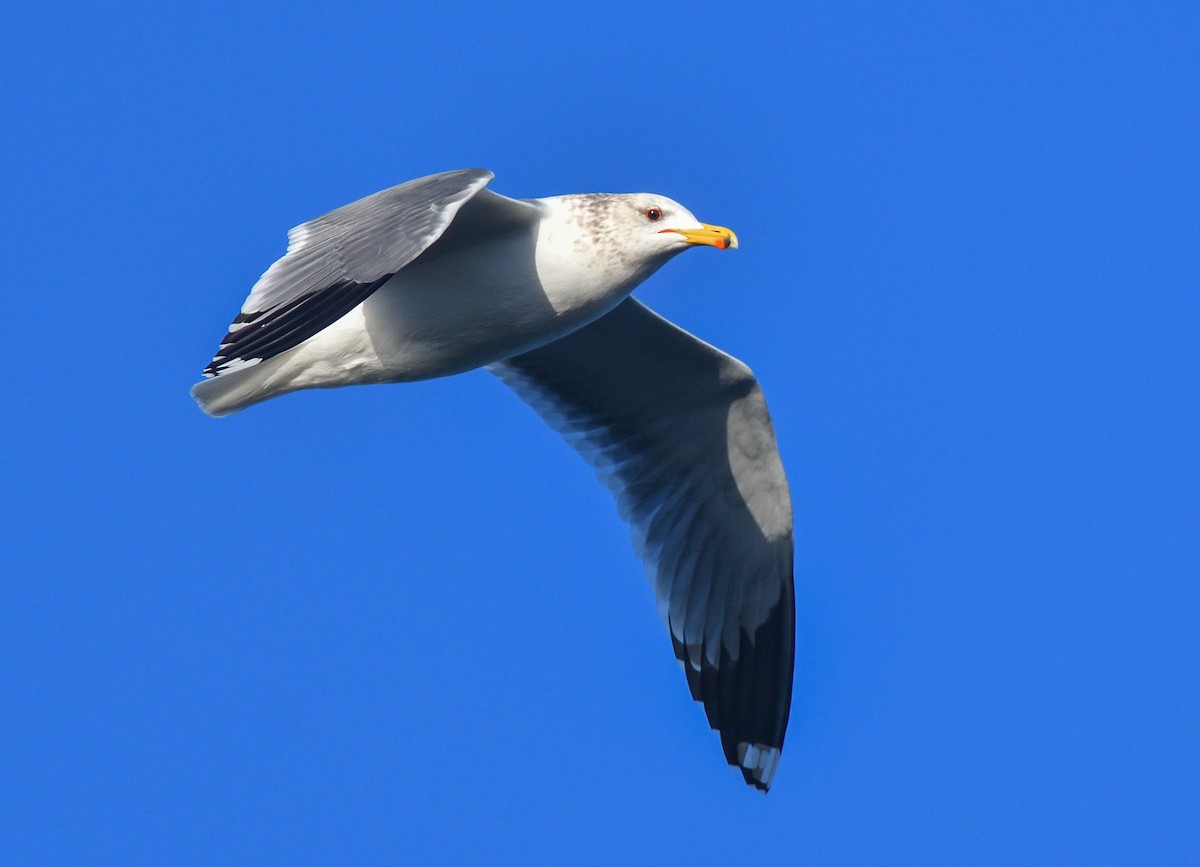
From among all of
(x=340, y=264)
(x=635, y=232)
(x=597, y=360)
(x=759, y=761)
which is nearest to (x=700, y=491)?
(x=597, y=360)

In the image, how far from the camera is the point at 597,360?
10086mm

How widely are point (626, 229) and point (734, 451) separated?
236 centimetres

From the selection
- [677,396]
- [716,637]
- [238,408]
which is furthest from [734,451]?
[238,408]

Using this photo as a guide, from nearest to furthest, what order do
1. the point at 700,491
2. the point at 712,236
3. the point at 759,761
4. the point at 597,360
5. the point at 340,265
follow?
the point at 340,265, the point at 712,236, the point at 597,360, the point at 700,491, the point at 759,761

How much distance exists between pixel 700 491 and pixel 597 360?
102 centimetres

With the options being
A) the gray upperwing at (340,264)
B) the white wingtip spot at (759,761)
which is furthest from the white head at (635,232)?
the white wingtip spot at (759,761)

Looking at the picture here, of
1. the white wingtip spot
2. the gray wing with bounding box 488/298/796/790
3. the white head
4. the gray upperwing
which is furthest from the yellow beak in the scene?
the white wingtip spot

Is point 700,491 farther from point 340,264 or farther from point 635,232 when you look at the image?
point 340,264

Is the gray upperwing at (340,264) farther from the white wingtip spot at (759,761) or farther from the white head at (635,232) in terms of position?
the white wingtip spot at (759,761)

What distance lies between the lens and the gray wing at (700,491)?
10.1 meters

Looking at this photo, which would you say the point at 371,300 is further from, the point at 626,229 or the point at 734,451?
the point at 734,451

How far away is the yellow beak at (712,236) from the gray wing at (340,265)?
1030 mm

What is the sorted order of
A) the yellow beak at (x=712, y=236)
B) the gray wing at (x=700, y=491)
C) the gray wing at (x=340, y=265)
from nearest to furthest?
1. the gray wing at (x=340, y=265)
2. the yellow beak at (x=712, y=236)
3. the gray wing at (x=700, y=491)

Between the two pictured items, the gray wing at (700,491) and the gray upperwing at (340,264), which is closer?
the gray upperwing at (340,264)
